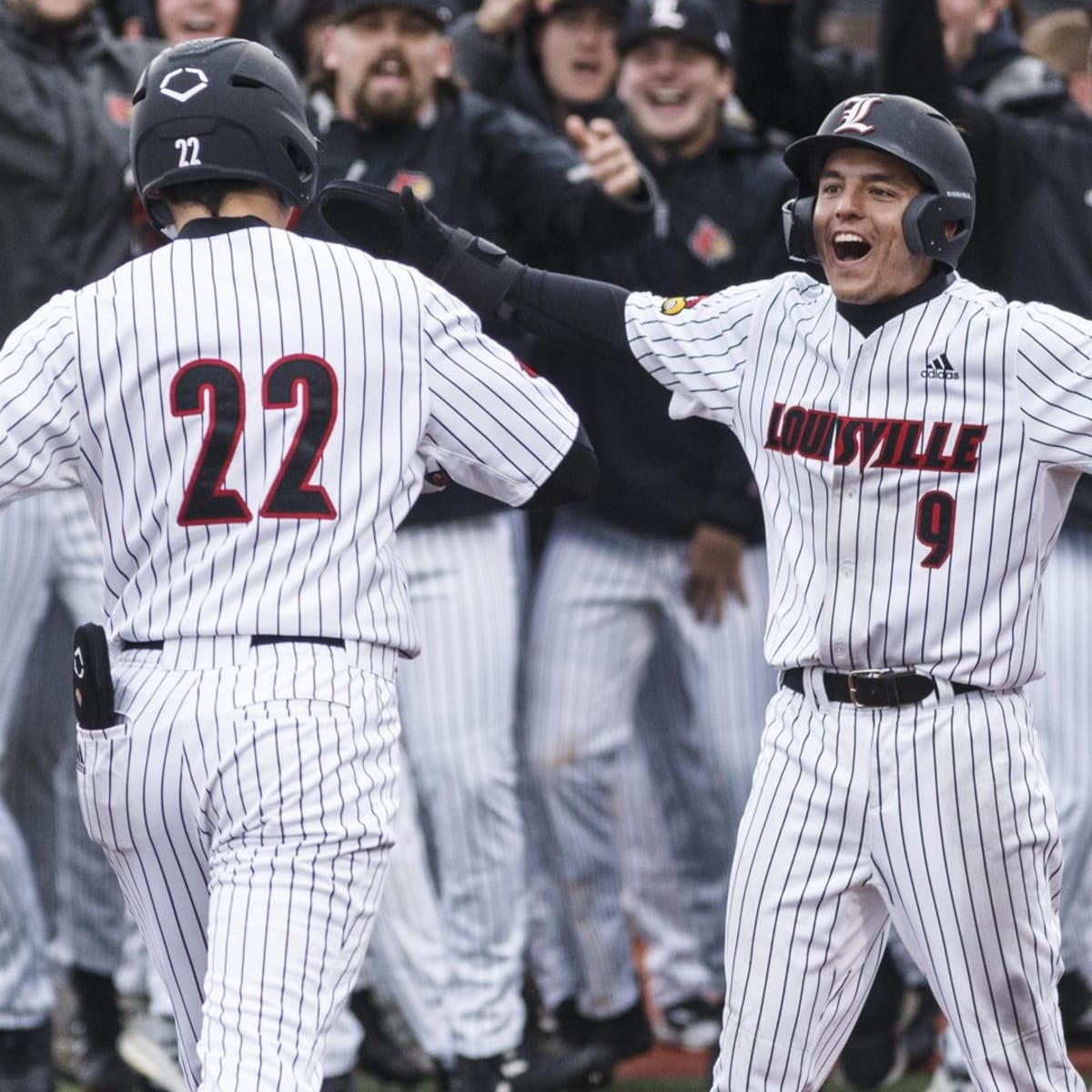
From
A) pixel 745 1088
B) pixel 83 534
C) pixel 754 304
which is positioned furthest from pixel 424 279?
pixel 83 534

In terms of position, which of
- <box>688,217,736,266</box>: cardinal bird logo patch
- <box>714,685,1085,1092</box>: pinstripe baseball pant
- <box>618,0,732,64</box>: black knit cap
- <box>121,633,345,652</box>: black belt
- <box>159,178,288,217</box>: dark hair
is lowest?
<box>714,685,1085,1092</box>: pinstripe baseball pant

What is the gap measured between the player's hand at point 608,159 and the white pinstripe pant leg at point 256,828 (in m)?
2.14

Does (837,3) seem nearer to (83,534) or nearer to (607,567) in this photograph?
(607,567)

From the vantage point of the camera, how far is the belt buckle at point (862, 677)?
4031mm

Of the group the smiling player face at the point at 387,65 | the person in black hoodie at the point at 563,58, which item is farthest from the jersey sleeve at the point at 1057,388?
the person in black hoodie at the point at 563,58

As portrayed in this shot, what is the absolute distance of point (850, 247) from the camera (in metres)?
4.12

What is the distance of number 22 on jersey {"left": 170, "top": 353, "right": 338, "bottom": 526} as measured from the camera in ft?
12.0

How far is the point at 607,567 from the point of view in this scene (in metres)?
6.24

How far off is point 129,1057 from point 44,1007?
13.9 inches

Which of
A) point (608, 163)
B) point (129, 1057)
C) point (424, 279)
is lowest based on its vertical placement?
point (129, 1057)

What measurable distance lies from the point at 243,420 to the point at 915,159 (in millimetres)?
1286

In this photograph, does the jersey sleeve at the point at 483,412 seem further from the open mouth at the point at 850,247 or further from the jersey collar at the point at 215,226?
the open mouth at the point at 850,247

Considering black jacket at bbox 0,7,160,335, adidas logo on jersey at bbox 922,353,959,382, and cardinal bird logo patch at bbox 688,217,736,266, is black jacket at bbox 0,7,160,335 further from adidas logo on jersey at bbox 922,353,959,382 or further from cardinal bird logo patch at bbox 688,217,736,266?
adidas logo on jersey at bbox 922,353,959,382

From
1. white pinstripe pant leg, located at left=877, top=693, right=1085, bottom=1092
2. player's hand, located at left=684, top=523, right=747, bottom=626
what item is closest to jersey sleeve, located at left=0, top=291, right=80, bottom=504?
white pinstripe pant leg, located at left=877, top=693, right=1085, bottom=1092
